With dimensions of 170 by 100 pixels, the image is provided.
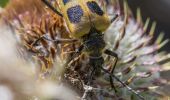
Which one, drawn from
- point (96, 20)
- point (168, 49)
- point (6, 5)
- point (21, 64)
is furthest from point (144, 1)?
point (21, 64)

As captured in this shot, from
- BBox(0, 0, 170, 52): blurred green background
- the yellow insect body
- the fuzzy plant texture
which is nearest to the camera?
the yellow insect body

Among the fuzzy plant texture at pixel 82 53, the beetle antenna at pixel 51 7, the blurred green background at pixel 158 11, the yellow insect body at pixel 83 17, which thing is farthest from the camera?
the blurred green background at pixel 158 11

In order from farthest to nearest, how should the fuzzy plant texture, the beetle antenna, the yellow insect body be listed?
1. the beetle antenna
2. the fuzzy plant texture
3. the yellow insect body

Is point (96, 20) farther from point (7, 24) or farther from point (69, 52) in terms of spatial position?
point (7, 24)

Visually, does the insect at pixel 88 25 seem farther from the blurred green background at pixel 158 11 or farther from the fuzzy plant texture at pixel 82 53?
the blurred green background at pixel 158 11

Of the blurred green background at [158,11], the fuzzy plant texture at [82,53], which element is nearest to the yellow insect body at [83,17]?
the fuzzy plant texture at [82,53]

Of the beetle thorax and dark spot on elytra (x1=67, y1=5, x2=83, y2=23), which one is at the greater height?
dark spot on elytra (x1=67, y1=5, x2=83, y2=23)

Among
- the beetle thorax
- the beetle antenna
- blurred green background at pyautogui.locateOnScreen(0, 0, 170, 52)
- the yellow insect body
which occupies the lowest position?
the beetle thorax

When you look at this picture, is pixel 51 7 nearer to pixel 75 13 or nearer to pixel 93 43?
pixel 75 13

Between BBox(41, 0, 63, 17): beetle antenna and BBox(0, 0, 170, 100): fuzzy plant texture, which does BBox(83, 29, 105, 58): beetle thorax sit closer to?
BBox(0, 0, 170, 100): fuzzy plant texture

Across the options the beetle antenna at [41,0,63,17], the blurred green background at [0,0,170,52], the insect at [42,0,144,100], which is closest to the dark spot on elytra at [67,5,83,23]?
the insect at [42,0,144,100]
